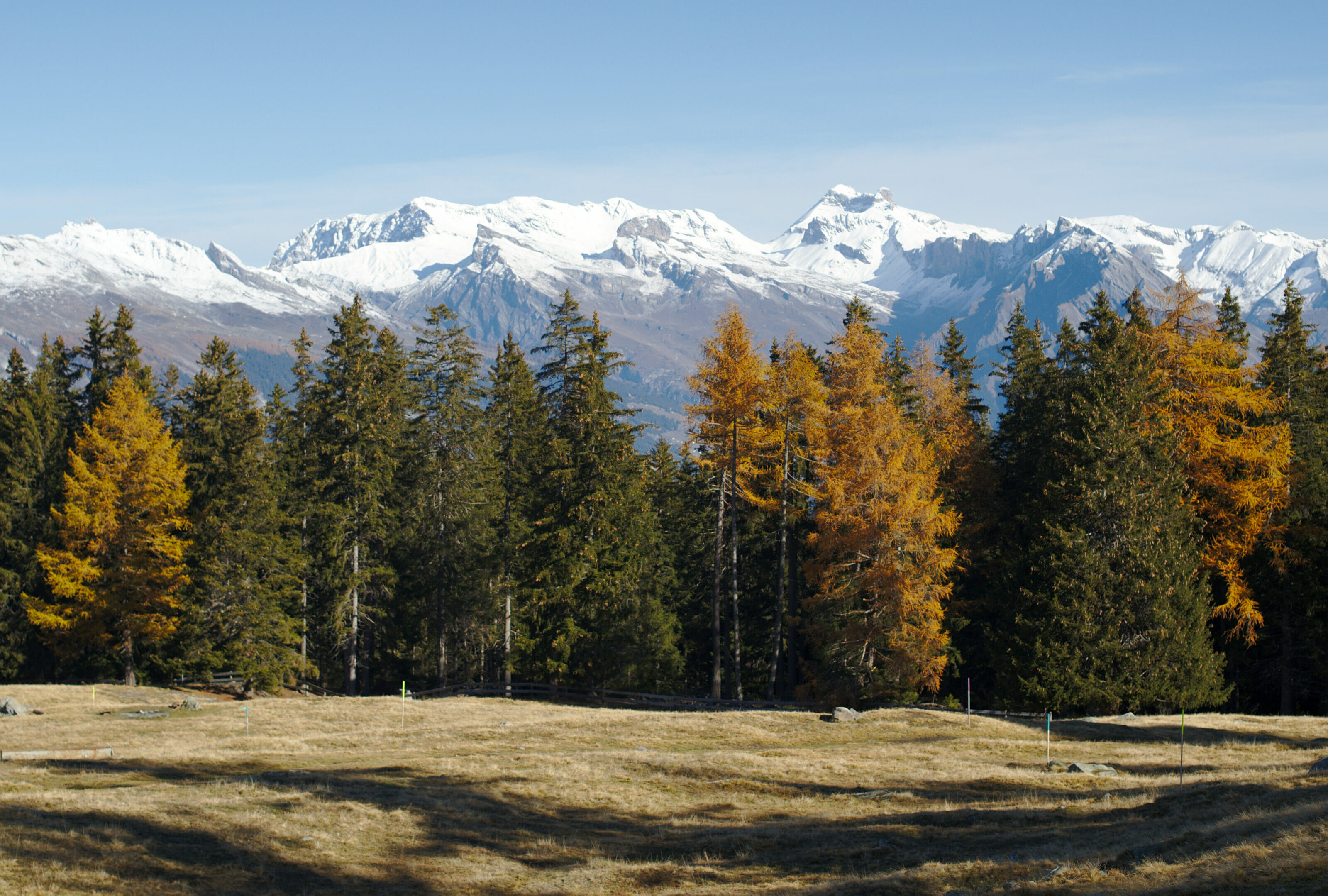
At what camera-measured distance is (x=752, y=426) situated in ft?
127

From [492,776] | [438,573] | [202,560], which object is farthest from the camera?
[438,573]

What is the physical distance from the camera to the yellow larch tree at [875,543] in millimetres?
35969

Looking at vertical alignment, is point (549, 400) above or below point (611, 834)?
above

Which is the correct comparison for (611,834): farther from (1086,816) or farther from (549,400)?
(549,400)

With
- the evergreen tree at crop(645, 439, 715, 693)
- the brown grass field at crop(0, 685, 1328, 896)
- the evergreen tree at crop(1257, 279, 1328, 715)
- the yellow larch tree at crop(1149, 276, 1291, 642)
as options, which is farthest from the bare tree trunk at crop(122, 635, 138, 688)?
the evergreen tree at crop(1257, 279, 1328, 715)

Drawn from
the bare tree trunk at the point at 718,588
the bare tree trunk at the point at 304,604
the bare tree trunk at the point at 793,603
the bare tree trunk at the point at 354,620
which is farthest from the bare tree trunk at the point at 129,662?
the bare tree trunk at the point at 793,603

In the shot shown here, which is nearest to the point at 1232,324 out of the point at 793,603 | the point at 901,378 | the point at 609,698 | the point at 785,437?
the point at 901,378

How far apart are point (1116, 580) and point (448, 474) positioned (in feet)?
85.5

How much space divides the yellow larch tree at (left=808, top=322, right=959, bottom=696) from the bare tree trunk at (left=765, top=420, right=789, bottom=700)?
182 centimetres

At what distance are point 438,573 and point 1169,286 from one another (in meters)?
31.7

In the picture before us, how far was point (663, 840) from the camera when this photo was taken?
19359 millimetres

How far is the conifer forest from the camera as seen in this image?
3494cm

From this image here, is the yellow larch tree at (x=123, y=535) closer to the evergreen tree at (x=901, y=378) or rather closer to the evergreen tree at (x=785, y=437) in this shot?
the evergreen tree at (x=785, y=437)

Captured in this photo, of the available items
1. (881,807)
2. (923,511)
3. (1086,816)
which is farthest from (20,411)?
(1086,816)
